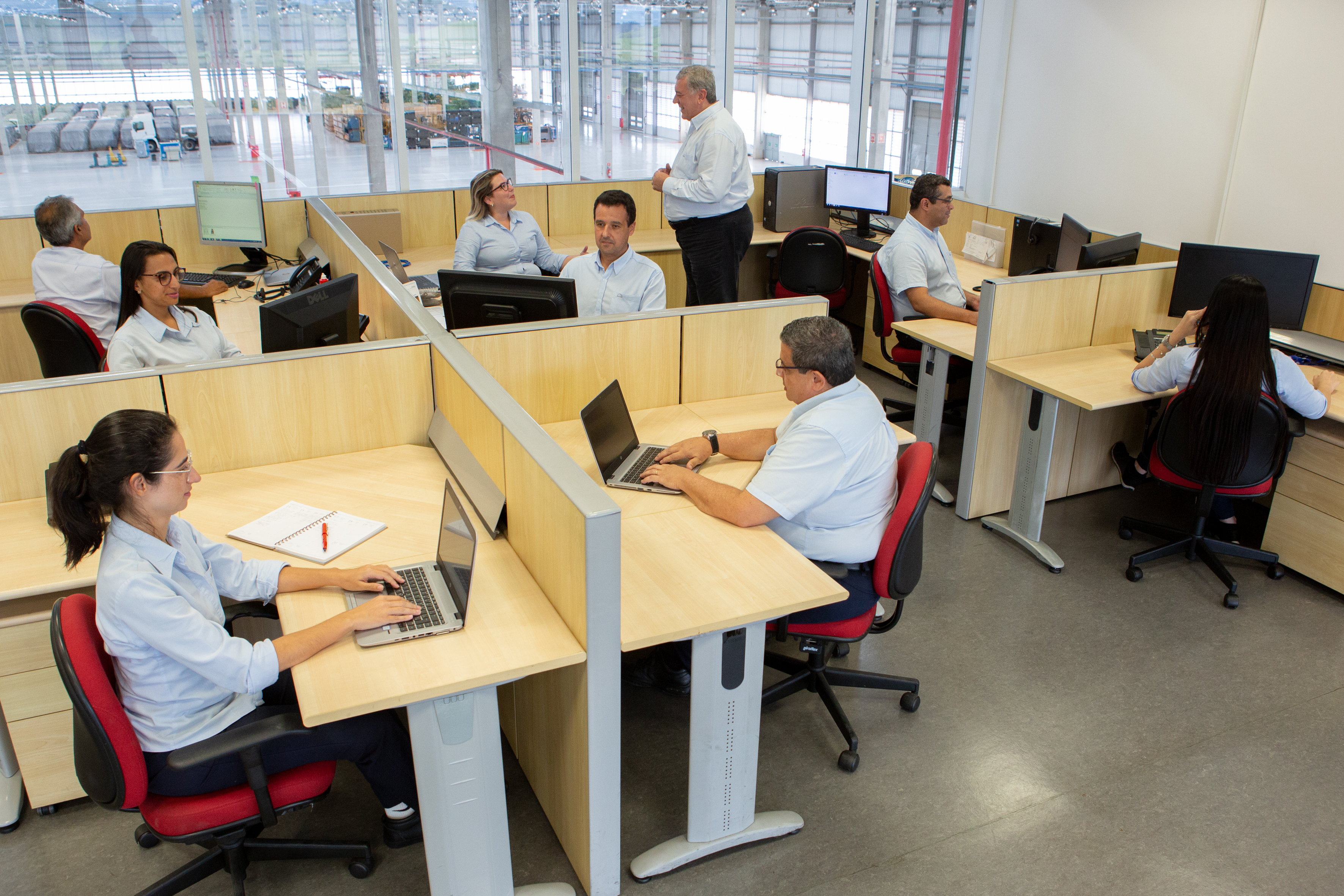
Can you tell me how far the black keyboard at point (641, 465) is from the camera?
2.74 meters

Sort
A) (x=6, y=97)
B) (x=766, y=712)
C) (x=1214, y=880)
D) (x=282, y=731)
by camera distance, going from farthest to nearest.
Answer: (x=6, y=97) → (x=766, y=712) → (x=1214, y=880) → (x=282, y=731)

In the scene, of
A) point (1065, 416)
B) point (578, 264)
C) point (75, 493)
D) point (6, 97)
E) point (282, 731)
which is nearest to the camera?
point (75, 493)

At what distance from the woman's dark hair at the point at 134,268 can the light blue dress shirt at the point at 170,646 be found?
1.42 metres

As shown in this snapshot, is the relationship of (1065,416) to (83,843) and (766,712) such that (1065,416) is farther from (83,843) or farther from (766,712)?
(83,843)

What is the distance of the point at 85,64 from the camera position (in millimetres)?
6242

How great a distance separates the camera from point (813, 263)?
17.7 ft

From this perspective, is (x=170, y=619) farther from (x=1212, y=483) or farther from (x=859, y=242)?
(x=859, y=242)

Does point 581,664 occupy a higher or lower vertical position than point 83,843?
higher

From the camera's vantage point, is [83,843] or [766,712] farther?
[766,712]

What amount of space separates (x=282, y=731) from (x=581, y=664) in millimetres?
610

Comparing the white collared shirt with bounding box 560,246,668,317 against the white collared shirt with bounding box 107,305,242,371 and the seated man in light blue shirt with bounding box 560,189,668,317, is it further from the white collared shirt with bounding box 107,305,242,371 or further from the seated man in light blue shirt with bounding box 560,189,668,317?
the white collared shirt with bounding box 107,305,242,371

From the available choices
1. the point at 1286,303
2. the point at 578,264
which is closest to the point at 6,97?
the point at 578,264

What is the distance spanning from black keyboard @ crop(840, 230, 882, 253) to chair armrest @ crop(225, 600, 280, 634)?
404 cm

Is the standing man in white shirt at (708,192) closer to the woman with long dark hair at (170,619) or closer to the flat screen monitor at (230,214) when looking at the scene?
the flat screen monitor at (230,214)
